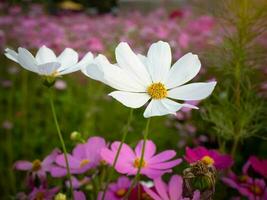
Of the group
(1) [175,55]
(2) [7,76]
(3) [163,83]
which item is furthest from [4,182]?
(2) [7,76]

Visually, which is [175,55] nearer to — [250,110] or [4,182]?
[4,182]

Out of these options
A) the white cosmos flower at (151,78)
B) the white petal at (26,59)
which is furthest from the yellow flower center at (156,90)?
the white petal at (26,59)

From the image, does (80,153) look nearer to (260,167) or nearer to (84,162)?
(84,162)

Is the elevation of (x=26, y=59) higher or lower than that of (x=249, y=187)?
higher

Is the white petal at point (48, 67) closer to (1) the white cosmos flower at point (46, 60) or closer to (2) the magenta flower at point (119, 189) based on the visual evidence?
(1) the white cosmos flower at point (46, 60)

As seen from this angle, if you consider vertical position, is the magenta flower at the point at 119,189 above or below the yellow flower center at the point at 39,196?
above

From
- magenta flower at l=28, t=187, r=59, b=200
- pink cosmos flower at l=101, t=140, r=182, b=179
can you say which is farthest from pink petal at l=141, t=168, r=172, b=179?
magenta flower at l=28, t=187, r=59, b=200

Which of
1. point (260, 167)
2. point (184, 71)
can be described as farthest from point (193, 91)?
point (260, 167)

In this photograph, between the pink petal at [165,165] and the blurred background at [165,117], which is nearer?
the pink petal at [165,165]
